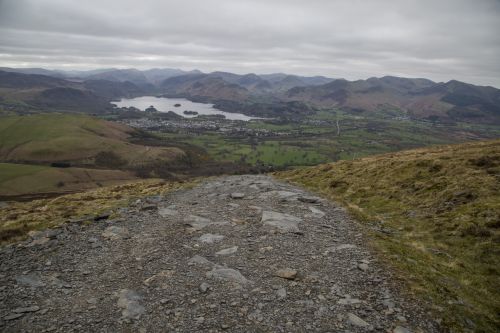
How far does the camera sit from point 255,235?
18.9 meters

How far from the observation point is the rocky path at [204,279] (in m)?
11.5

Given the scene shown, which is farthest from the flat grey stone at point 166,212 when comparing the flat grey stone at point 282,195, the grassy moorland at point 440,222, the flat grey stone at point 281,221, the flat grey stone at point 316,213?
the grassy moorland at point 440,222

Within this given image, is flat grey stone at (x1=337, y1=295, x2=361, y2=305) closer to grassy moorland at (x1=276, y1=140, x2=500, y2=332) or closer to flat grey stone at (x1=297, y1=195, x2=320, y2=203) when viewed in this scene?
grassy moorland at (x1=276, y1=140, x2=500, y2=332)

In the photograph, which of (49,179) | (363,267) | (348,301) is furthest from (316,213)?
(49,179)

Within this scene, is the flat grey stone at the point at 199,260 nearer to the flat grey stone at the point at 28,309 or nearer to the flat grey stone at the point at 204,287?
the flat grey stone at the point at 204,287

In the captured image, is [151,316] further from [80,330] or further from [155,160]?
[155,160]

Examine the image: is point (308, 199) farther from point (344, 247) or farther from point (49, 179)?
point (49, 179)

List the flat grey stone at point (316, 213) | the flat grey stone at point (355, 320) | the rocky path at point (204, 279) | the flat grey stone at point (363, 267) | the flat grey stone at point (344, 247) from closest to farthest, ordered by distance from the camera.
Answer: the flat grey stone at point (355, 320), the rocky path at point (204, 279), the flat grey stone at point (363, 267), the flat grey stone at point (344, 247), the flat grey stone at point (316, 213)

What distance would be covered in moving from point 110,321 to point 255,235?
8.93 m

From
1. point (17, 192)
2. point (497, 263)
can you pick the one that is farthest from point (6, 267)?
point (17, 192)

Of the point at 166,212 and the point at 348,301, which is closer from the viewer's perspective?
the point at 348,301

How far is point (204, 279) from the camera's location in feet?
46.5

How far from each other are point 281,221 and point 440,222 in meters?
9.57

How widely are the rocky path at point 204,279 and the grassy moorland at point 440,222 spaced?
153 cm
